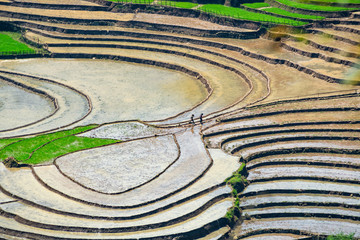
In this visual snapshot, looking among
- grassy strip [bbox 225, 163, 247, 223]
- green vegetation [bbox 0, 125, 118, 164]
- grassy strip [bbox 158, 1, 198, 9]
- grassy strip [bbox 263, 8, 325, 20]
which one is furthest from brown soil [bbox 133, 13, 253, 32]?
Answer: grassy strip [bbox 225, 163, 247, 223]

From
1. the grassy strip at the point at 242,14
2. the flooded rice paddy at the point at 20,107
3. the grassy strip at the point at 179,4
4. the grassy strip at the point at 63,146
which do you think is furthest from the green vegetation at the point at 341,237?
the grassy strip at the point at 179,4

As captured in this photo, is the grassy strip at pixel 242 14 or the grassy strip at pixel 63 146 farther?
the grassy strip at pixel 242 14

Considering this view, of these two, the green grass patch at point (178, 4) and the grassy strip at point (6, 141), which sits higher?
the green grass patch at point (178, 4)

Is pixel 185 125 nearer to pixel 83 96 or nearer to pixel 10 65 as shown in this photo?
pixel 83 96

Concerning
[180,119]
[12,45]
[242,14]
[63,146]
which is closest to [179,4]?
[242,14]

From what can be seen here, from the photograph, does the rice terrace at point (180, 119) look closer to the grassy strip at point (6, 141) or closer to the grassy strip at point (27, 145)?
the grassy strip at point (27, 145)

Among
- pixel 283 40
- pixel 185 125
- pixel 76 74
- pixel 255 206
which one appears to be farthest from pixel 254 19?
pixel 255 206

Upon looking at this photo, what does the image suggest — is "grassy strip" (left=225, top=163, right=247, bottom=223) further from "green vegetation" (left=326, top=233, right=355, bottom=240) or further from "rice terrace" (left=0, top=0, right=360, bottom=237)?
"green vegetation" (left=326, top=233, right=355, bottom=240)

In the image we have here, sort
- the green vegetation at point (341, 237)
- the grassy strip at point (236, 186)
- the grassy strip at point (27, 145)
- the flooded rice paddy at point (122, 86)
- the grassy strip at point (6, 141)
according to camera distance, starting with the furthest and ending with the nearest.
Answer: the flooded rice paddy at point (122, 86) < the grassy strip at point (6, 141) < the grassy strip at point (27, 145) < the grassy strip at point (236, 186) < the green vegetation at point (341, 237)
